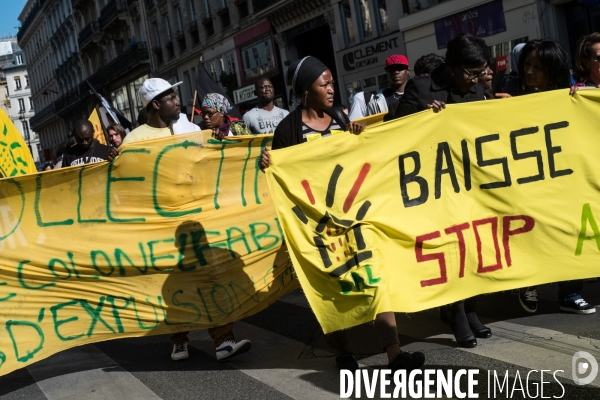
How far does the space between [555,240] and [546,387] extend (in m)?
1.13

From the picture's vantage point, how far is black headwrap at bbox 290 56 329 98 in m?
4.85

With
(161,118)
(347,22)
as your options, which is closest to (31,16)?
(347,22)

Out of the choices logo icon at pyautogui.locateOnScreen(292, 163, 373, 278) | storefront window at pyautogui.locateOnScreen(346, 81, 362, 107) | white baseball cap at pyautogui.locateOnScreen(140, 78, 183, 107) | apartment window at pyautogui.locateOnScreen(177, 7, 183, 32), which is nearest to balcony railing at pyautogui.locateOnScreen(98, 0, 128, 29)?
apartment window at pyautogui.locateOnScreen(177, 7, 183, 32)

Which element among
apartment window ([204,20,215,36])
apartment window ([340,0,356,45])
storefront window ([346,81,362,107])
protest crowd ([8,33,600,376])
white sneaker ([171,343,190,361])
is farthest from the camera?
apartment window ([204,20,215,36])

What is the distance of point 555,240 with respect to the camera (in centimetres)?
476

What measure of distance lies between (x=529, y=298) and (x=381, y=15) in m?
18.0

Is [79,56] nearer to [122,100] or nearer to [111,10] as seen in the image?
[122,100]

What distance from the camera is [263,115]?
855 cm

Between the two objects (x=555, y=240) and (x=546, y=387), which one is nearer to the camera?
(x=546, y=387)

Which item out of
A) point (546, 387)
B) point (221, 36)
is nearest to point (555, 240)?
point (546, 387)

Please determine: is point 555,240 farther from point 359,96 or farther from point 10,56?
point 10,56

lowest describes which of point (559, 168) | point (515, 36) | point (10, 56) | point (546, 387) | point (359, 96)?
point (546, 387)

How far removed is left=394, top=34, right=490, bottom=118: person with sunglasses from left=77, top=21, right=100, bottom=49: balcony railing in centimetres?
5093

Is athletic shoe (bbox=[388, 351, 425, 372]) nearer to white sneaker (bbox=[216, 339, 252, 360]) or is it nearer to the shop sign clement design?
white sneaker (bbox=[216, 339, 252, 360])
